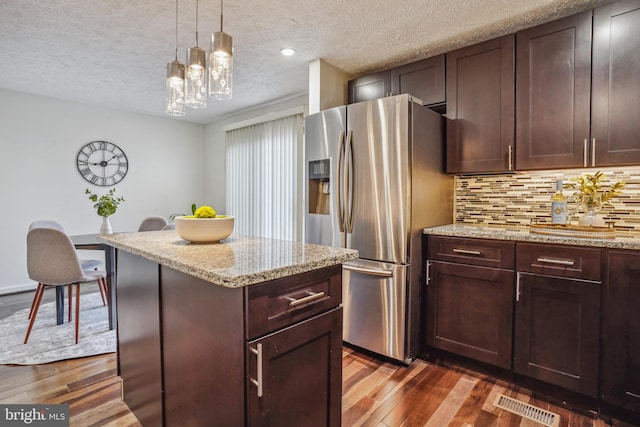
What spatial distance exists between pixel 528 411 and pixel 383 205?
1.40 meters

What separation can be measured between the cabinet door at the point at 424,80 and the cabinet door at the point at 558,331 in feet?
4.72

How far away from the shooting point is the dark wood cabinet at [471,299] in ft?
6.64

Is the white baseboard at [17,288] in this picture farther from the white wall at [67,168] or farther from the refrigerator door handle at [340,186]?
the refrigerator door handle at [340,186]

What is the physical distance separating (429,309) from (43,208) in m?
4.59

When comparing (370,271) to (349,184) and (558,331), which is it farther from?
(558,331)

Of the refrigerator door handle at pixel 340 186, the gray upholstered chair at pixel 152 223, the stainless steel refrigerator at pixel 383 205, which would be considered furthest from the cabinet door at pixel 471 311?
the gray upholstered chair at pixel 152 223

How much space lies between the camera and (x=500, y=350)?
6.69 feet

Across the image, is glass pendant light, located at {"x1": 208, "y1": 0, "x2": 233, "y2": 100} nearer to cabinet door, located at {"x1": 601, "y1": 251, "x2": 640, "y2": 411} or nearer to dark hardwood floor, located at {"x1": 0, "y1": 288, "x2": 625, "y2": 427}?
dark hardwood floor, located at {"x1": 0, "y1": 288, "x2": 625, "y2": 427}

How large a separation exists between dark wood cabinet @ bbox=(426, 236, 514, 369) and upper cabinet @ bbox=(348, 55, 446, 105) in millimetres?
1134

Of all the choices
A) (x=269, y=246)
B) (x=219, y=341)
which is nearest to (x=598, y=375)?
(x=269, y=246)

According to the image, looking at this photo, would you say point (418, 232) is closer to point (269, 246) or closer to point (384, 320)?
point (384, 320)

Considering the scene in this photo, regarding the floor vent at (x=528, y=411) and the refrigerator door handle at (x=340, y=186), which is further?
the refrigerator door handle at (x=340, y=186)

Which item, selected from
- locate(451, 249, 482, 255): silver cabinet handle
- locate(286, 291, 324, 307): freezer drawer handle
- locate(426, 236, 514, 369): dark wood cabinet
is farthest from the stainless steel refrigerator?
locate(286, 291, 324, 307): freezer drawer handle

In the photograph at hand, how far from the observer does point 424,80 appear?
2602mm
